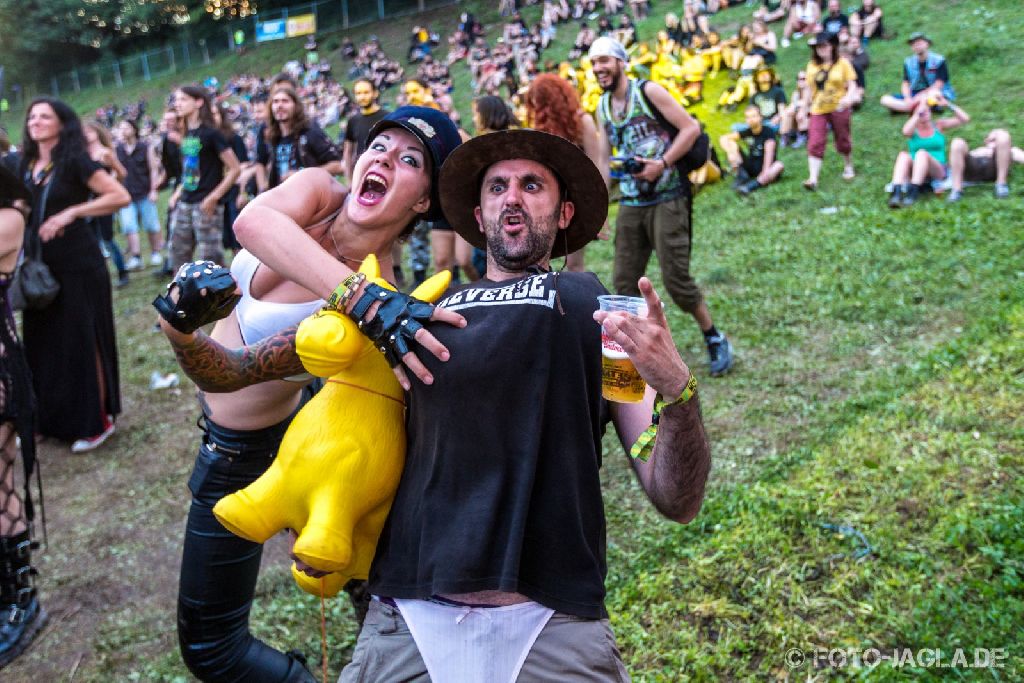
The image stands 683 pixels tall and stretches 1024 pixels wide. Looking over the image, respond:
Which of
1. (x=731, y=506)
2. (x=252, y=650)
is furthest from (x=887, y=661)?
(x=252, y=650)

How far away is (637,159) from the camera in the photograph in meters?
5.60

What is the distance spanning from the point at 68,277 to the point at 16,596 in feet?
9.17

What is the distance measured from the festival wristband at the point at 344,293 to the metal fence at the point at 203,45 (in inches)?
1683

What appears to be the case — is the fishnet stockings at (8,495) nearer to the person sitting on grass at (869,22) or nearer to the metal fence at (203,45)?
the person sitting on grass at (869,22)

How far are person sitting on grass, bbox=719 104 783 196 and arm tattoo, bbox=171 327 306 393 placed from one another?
1028 cm

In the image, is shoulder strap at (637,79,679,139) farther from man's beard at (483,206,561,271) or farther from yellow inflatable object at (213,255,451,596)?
yellow inflatable object at (213,255,451,596)

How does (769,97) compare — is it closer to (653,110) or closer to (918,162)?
(918,162)

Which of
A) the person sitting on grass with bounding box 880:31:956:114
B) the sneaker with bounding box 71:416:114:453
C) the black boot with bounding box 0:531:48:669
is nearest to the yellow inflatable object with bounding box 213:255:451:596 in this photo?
the black boot with bounding box 0:531:48:669

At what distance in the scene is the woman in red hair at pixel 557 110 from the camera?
20.8 feet

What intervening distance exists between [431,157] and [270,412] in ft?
3.42

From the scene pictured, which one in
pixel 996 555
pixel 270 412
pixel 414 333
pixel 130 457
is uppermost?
pixel 414 333

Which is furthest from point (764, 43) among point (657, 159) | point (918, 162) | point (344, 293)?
point (344, 293)

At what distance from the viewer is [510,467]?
6.06ft

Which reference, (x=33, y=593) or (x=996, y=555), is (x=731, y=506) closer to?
(x=996, y=555)
